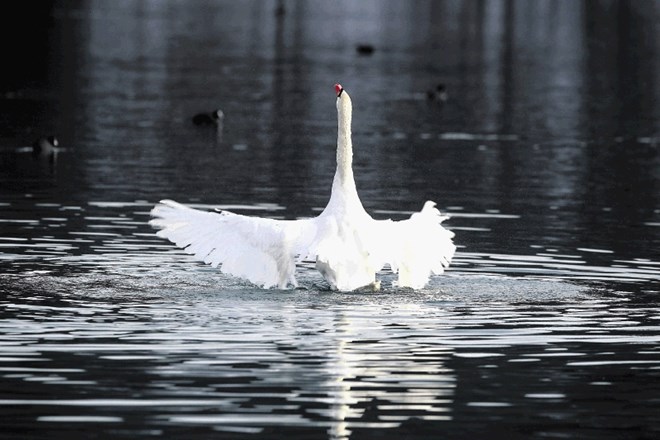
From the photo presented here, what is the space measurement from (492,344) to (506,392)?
1712mm

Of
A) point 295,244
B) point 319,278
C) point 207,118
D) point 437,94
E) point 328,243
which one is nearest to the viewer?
point 328,243

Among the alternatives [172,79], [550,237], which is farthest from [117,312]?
[172,79]

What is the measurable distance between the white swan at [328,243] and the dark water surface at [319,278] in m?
0.24

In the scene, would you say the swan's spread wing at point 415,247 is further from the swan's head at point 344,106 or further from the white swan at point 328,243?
the swan's head at point 344,106

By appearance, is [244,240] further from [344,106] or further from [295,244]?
[344,106]

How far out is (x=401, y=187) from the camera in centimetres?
2950

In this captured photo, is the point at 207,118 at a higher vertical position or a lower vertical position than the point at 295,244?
higher

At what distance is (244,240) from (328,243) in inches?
37.2

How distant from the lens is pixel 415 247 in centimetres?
1806

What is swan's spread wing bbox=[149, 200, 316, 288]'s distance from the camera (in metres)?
17.8

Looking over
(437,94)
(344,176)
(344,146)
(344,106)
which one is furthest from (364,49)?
(344,176)

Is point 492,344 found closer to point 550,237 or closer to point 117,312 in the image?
point 117,312

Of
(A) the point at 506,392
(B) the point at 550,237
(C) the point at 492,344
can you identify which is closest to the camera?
(A) the point at 506,392

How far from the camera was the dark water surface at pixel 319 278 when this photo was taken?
517 inches
